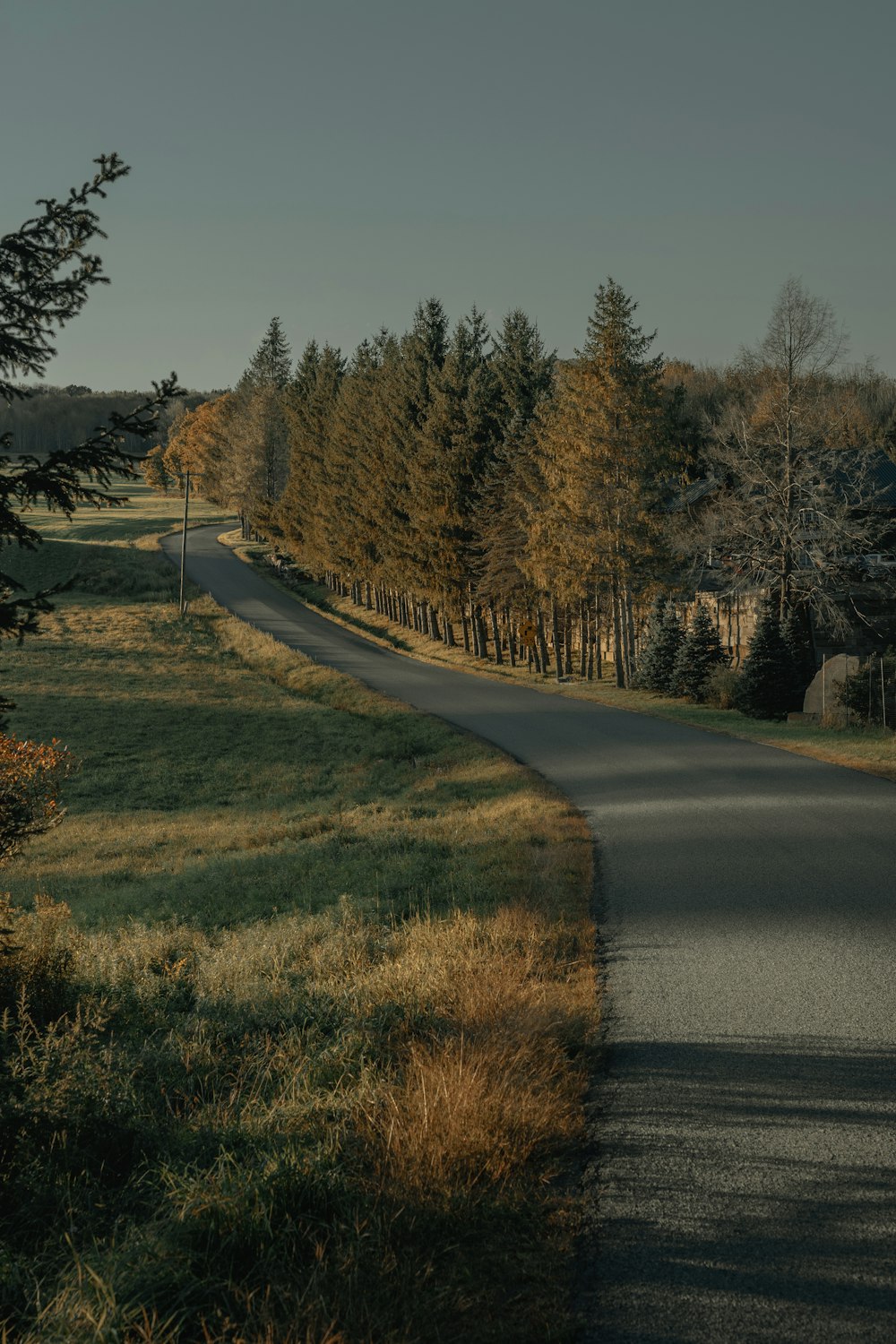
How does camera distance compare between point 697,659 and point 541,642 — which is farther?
point 541,642

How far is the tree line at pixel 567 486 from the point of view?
26.5 metres

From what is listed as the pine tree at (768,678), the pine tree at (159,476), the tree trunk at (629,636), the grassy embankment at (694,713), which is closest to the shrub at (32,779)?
the grassy embankment at (694,713)

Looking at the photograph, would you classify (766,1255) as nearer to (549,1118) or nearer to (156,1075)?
(549,1118)

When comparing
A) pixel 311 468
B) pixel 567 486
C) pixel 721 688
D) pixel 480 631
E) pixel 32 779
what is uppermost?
pixel 311 468

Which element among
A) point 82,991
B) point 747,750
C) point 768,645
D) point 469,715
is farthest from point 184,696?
point 82,991

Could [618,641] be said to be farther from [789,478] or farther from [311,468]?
[311,468]

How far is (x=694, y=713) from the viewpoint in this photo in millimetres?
23984

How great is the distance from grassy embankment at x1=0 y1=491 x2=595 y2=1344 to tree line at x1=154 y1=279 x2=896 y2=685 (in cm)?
1613

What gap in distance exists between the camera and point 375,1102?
4805 millimetres

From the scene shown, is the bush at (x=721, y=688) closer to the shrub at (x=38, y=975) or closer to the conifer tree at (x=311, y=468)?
the shrub at (x=38, y=975)

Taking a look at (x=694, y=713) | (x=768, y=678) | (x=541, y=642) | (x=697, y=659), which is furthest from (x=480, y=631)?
(x=768, y=678)

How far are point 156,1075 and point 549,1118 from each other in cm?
235

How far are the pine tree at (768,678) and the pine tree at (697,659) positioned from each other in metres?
2.41

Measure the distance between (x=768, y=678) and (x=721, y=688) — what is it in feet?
6.65
